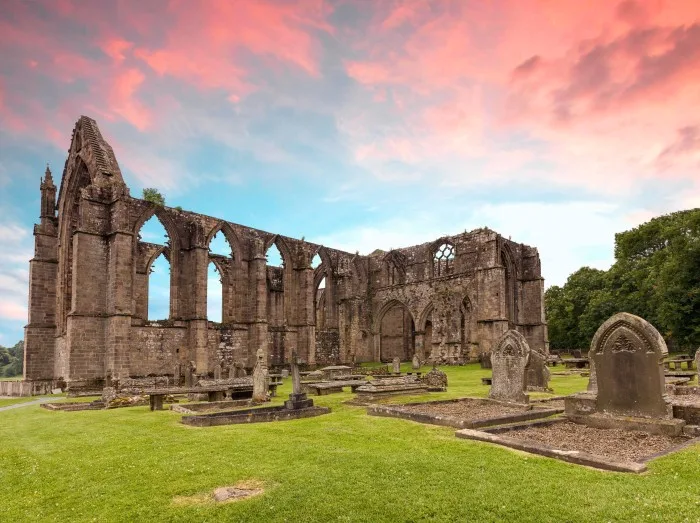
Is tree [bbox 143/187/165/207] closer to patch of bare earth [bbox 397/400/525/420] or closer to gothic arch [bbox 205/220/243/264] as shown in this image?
gothic arch [bbox 205/220/243/264]

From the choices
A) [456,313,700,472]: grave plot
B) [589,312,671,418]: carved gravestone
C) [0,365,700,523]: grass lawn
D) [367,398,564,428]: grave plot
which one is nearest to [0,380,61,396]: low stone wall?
[0,365,700,523]: grass lawn

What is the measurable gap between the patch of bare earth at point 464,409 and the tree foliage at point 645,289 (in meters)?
22.1

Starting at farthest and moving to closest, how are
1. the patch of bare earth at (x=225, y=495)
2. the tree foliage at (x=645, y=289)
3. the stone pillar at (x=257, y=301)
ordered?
Result: the tree foliage at (x=645, y=289), the stone pillar at (x=257, y=301), the patch of bare earth at (x=225, y=495)

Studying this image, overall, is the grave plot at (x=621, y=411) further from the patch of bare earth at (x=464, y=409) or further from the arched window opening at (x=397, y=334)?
→ the arched window opening at (x=397, y=334)

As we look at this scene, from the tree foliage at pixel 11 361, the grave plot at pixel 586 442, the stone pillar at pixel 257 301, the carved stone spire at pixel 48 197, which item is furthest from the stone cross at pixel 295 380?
the tree foliage at pixel 11 361

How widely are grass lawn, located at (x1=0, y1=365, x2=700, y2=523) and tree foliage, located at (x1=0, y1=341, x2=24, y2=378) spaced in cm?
6187

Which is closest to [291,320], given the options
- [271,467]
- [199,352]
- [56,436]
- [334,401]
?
[199,352]

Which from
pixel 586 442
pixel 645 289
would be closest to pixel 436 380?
pixel 586 442

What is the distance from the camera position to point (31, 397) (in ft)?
65.3

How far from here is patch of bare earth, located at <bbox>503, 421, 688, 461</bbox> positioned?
685 cm

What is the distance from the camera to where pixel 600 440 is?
299 inches

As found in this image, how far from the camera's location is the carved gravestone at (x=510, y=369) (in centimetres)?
1172

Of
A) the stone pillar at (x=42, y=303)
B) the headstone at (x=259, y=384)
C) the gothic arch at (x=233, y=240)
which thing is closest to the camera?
the headstone at (x=259, y=384)

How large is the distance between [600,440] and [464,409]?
3.92 meters
